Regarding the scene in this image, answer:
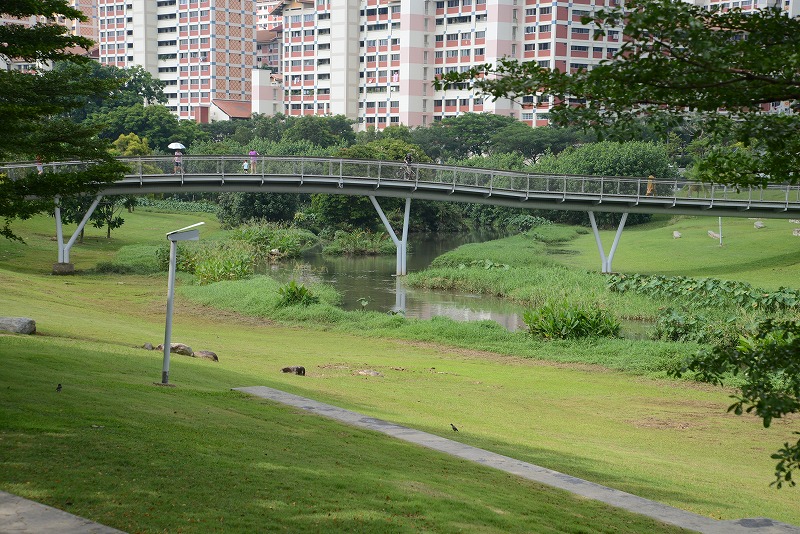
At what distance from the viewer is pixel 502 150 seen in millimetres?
93625

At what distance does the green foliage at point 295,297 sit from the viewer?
33994 millimetres

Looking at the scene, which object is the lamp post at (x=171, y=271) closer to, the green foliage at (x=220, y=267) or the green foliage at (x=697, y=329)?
the green foliage at (x=697, y=329)

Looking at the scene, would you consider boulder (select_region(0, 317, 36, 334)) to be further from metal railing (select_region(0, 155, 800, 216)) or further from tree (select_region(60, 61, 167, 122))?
tree (select_region(60, 61, 167, 122))

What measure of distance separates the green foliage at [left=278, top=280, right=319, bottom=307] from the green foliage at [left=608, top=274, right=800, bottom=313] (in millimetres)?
12381

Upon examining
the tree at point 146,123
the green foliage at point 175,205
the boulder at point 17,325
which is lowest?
the boulder at point 17,325

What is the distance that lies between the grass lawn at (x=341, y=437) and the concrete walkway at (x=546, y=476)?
1.58 ft

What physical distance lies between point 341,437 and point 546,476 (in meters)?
2.87

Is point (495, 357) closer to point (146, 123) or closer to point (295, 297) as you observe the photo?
point (295, 297)

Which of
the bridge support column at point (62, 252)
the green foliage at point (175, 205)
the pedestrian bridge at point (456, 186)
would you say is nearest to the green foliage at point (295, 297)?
the pedestrian bridge at point (456, 186)

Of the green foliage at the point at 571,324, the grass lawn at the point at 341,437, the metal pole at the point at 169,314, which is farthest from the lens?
the green foliage at the point at 571,324

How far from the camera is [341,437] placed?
1348 cm

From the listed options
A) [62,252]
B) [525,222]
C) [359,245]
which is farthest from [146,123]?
[62,252]

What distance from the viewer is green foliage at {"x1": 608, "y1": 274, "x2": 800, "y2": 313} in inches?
1260

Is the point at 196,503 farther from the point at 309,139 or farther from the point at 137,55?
the point at 137,55
